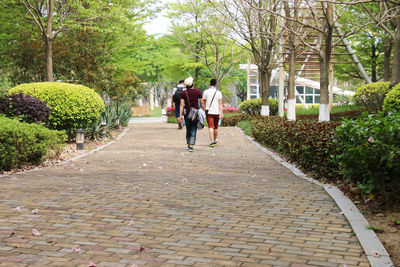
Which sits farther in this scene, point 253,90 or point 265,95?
point 253,90

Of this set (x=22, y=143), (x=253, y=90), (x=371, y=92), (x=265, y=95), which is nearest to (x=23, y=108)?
(x=22, y=143)

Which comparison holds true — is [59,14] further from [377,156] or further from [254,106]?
[377,156]

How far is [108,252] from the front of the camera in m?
4.25

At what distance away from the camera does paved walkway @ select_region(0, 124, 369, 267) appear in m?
4.18

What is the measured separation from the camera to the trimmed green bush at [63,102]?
14125 millimetres

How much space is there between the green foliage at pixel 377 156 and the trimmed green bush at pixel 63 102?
9930 millimetres

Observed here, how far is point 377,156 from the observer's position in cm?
554

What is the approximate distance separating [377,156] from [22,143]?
6.35 m

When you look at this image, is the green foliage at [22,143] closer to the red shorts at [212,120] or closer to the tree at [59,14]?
the red shorts at [212,120]

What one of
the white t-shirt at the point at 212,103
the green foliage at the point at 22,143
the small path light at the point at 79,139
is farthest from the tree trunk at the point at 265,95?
the green foliage at the point at 22,143

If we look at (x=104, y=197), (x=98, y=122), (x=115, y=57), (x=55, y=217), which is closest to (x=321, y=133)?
(x=104, y=197)

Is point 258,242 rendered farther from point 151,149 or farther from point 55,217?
point 151,149

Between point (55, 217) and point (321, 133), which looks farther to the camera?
point (321, 133)

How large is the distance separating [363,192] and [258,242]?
202 centimetres
